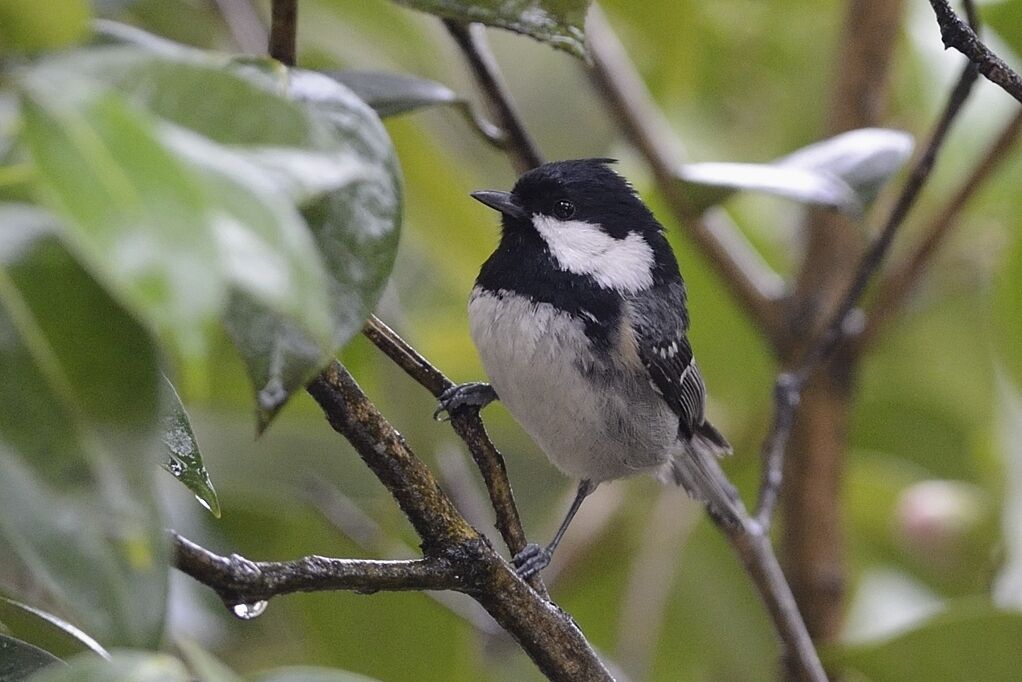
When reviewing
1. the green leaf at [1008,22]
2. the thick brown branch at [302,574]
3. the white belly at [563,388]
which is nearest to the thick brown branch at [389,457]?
the thick brown branch at [302,574]

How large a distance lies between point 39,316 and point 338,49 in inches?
57.7

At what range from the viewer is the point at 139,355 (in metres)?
0.47

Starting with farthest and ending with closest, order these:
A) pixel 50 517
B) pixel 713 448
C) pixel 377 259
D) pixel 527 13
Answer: pixel 713 448
pixel 527 13
pixel 377 259
pixel 50 517

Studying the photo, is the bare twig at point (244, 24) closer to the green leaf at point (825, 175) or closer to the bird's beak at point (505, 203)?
the bird's beak at point (505, 203)

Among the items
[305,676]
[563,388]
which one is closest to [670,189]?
[563,388]

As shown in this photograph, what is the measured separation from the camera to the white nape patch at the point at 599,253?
4.44 ft

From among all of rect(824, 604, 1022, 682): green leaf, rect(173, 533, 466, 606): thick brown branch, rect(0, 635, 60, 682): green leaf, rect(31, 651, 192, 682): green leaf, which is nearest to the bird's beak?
rect(824, 604, 1022, 682): green leaf

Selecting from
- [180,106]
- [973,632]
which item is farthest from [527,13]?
[973,632]

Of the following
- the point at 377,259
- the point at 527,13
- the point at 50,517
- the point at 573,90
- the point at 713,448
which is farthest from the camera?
the point at 573,90

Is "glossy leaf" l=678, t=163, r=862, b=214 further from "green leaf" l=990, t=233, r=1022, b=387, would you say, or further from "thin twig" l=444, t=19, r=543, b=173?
"green leaf" l=990, t=233, r=1022, b=387

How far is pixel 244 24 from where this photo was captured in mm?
1646

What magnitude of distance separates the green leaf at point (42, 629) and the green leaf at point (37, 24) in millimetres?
351

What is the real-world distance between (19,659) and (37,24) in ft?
1.06

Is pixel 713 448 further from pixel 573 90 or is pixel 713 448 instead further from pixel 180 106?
pixel 180 106
